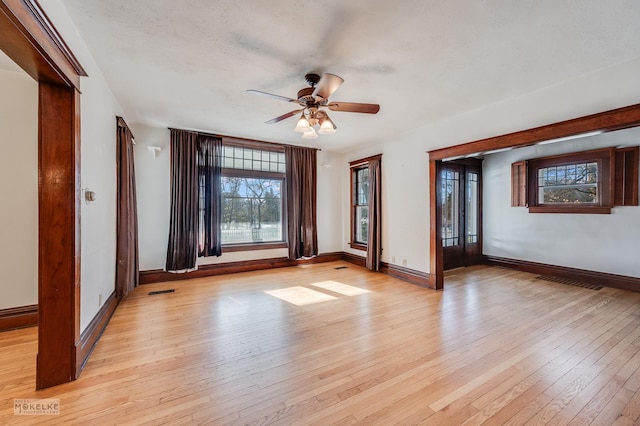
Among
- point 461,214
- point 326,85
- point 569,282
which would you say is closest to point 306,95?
point 326,85

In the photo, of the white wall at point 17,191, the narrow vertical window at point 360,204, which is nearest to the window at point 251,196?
the narrow vertical window at point 360,204

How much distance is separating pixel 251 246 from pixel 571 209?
605 cm

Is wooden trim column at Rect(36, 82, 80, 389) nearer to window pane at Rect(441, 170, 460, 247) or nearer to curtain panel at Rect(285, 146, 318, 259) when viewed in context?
curtain panel at Rect(285, 146, 318, 259)

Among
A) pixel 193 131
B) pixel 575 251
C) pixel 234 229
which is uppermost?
pixel 193 131

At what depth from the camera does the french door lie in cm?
566

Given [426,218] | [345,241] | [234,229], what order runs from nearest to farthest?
[426,218], [234,229], [345,241]

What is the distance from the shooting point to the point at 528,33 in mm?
2090

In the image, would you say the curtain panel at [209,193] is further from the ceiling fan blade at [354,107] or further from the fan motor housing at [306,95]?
the ceiling fan blade at [354,107]

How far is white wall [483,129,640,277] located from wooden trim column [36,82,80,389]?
6.96 metres

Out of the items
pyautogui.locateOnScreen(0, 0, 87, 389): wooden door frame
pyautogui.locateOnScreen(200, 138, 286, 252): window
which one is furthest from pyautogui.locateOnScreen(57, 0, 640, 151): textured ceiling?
pyautogui.locateOnScreen(200, 138, 286, 252): window

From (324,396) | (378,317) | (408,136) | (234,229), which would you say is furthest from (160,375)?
(408,136)

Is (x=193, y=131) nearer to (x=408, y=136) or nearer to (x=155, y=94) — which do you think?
(x=155, y=94)

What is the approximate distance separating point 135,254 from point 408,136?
491 centimetres

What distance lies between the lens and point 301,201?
5812mm
